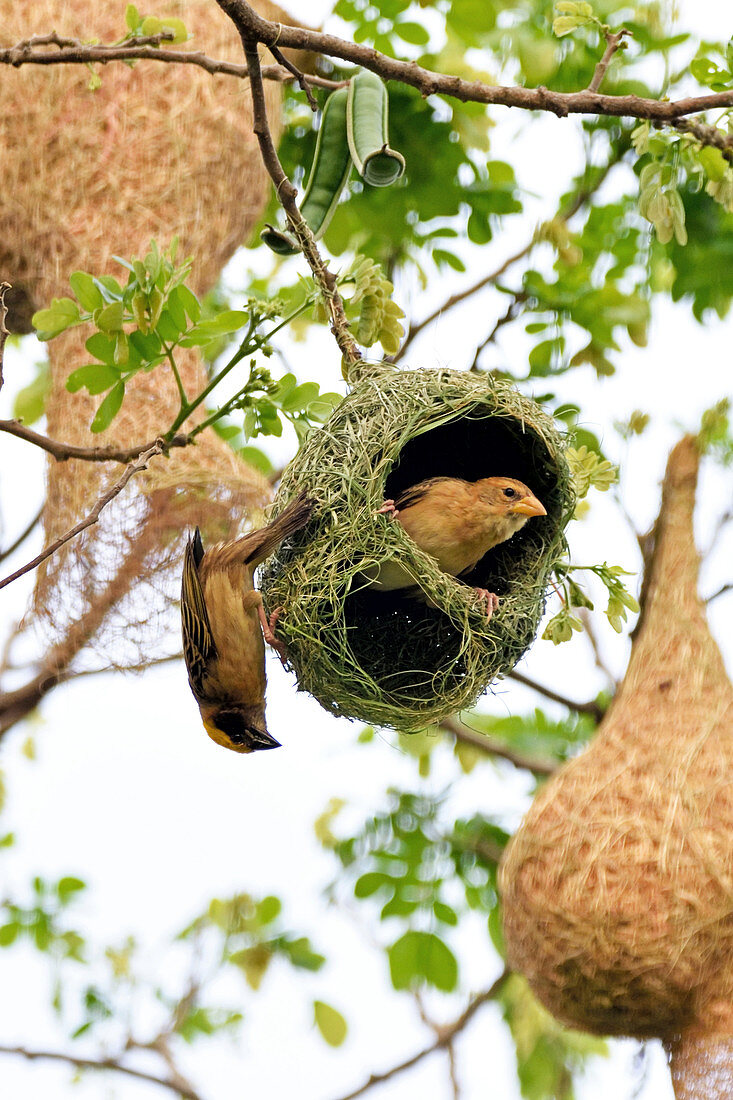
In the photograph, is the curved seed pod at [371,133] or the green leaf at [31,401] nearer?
the curved seed pod at [371,133]

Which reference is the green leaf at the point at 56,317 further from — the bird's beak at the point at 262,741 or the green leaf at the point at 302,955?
the green leaf at the point at 302,955

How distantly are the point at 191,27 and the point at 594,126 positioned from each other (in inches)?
44.3

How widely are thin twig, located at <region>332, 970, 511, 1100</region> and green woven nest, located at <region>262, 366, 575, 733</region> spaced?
1.71m

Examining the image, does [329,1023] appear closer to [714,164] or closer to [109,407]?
[109,407]

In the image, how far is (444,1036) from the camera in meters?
3.44

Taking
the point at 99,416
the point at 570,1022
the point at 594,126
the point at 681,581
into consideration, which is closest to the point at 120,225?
the point at 99,416

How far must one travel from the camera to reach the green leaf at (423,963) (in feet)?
10.4

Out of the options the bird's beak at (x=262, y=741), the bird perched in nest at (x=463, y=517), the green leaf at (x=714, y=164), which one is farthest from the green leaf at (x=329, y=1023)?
the green leaf at (x=714, y=164)

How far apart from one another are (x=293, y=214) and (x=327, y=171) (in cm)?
22

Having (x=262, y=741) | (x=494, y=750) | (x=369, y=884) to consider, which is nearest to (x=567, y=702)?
(x=494, y=750)

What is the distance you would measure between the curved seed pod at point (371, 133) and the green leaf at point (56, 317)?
0.53 m

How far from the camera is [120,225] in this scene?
101 inches

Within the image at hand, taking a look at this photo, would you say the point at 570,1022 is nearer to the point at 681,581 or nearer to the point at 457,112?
the point at 681,581

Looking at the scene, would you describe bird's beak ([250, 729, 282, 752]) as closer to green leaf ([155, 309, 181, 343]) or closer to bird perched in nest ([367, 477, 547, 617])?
bird perched in nest ([367, 477, 547, 617])
